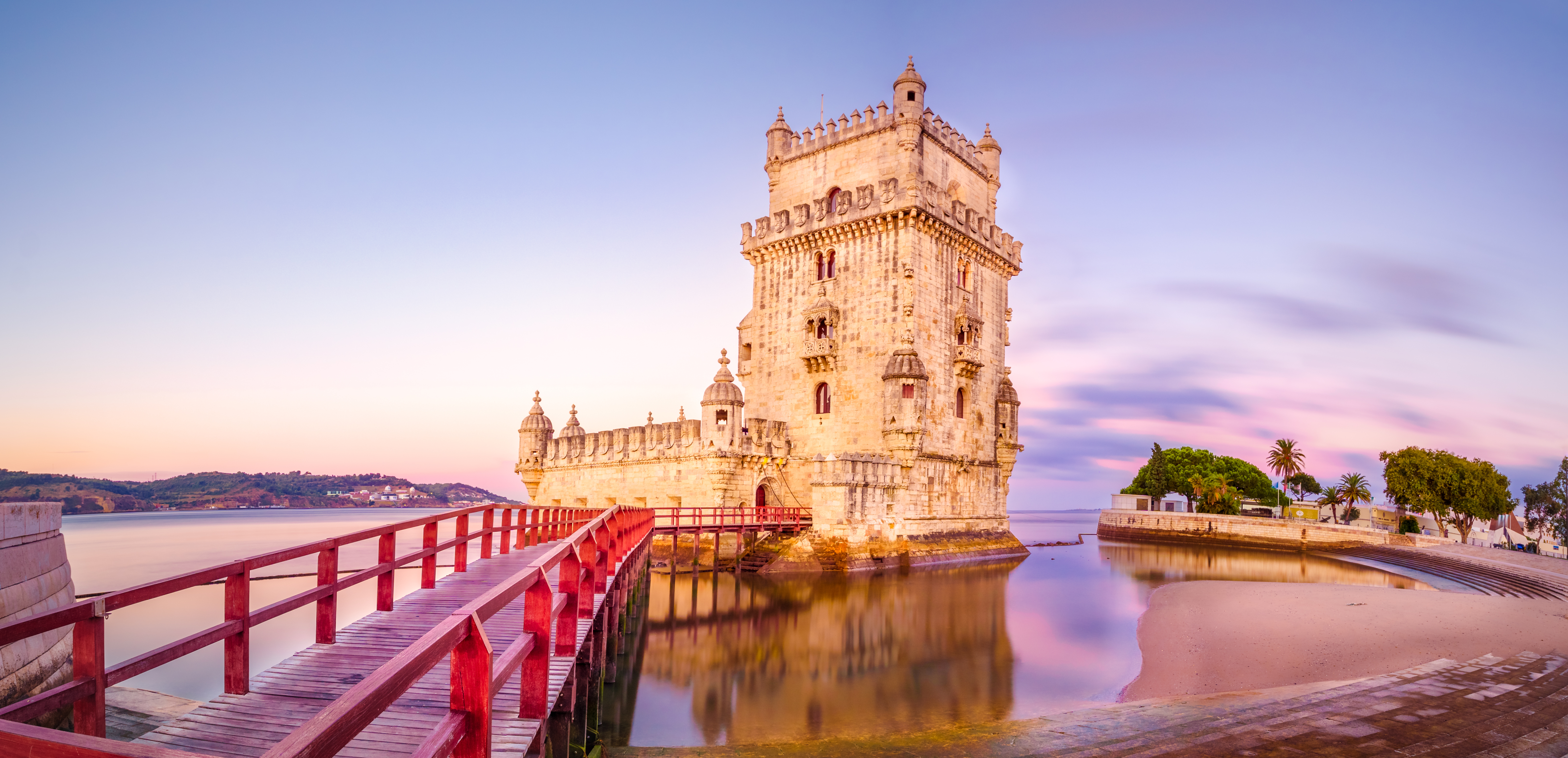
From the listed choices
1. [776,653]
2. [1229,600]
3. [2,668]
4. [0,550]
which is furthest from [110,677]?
[1229,600]

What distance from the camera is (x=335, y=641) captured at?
777cm

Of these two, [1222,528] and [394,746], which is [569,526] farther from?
[1222,528]

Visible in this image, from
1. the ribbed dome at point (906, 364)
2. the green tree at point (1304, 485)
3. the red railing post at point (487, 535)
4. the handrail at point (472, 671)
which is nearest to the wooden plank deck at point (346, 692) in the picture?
the handrail at point (472, 671)

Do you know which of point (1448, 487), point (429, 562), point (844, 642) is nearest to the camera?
point (429, 562)

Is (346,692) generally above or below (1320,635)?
above

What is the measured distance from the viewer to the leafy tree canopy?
72.3 m

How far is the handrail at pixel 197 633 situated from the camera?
3896 millimetres

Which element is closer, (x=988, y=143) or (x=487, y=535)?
(x=487, y=535)

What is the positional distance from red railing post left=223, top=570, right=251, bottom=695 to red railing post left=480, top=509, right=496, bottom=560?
270 inches

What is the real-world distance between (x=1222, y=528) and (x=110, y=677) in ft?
203

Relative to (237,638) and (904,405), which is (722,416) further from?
(237,638)

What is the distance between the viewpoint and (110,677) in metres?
4.71

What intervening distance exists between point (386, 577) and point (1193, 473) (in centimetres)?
7376

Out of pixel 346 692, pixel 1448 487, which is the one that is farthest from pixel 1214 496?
pixel 346 692
